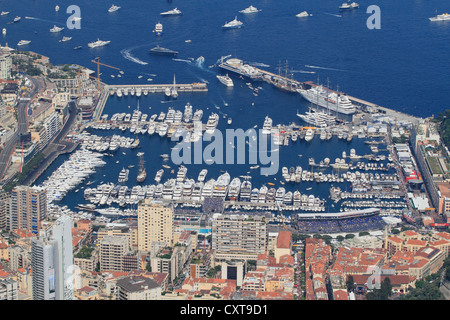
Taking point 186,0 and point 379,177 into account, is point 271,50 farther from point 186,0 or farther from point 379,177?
point 379,177

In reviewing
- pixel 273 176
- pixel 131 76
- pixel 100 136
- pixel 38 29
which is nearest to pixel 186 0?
pixel 38 29

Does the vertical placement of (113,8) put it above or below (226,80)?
above

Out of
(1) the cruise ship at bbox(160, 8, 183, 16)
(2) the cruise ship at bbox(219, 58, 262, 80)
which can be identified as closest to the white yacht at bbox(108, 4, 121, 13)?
(1) the cruise ship at bbox(160, 8, 183, 16)

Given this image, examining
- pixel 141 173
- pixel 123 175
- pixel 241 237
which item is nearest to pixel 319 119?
pixel 141 173

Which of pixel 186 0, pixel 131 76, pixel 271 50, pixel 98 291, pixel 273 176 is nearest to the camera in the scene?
pixel 98 291

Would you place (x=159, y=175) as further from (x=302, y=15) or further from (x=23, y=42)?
(x=302, y=15)

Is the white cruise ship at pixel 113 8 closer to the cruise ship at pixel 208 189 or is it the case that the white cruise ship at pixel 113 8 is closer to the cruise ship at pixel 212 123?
the cruise ship at pixel 212 123
